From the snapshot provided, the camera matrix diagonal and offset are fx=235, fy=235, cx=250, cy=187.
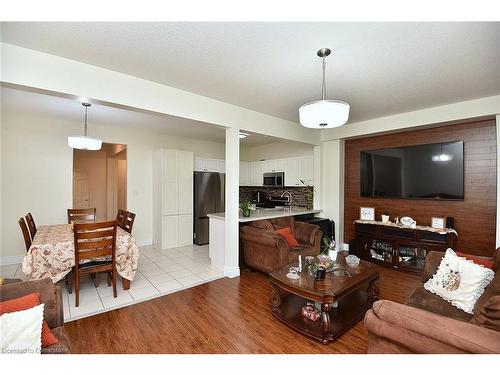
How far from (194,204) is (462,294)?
4627 mm

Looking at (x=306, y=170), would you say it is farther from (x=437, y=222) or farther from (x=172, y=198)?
(x=172, y=198)

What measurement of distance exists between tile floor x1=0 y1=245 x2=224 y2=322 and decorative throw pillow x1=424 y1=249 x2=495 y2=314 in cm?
259

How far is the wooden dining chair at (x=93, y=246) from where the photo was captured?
2.53m

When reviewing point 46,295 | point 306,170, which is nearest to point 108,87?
point 46,295

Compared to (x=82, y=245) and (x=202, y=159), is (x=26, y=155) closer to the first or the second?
(x=82, y=245)

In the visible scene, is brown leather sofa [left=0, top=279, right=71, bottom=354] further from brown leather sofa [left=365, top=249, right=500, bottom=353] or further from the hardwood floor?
brown leather sofa [left=365, top=249, right=500, bottom=353]

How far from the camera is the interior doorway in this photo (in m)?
6.44

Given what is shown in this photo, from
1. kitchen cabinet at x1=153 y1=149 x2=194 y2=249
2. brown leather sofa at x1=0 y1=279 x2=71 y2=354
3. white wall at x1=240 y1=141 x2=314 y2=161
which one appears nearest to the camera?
brown leather sofa at x1=0 y1=279 x2=71 y2=354

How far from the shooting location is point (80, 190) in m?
6.46

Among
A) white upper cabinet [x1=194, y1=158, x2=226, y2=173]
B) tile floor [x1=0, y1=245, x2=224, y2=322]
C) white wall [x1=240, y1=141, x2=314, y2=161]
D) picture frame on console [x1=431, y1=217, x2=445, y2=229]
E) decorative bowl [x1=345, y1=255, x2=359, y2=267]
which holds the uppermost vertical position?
white wall [x1=240, y1=141, x2=314, y2=161]

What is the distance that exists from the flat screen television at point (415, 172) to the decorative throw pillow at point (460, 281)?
197cm

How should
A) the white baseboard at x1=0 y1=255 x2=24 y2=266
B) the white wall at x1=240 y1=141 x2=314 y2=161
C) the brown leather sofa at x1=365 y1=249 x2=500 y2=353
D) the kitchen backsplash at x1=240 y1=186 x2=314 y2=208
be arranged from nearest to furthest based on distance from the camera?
the brown leather sofa at x1=365 y1=249 x2=500 y2=353
the white baseboard at x1=0 y1=255 x2=24 y2=266
the kitchen backsplash at x1=240 y1=186 x2=314 y2=208
the white wall at x1=240 y1=141 x2=314 y2=161

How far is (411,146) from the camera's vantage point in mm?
4004

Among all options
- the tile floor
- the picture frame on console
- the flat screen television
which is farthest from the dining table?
the picture frame on console
